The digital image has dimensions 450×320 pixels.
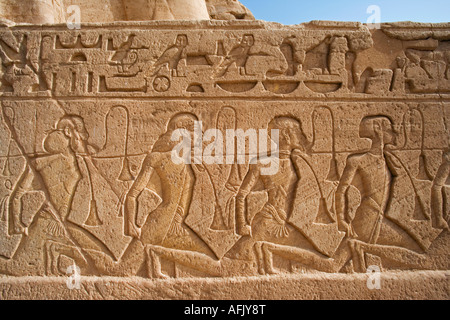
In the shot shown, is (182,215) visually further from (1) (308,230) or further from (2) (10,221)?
(2) (10,221)

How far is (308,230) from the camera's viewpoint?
9.36ft

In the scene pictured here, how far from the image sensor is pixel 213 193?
287 centimetres

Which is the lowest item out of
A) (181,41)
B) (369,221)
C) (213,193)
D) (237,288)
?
(237,288)

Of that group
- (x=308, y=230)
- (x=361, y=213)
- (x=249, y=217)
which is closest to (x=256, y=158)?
(x=249, y=217)

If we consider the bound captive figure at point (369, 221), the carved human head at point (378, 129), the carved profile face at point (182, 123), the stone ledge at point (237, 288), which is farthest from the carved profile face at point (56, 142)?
the carved human head at point (378, 129)

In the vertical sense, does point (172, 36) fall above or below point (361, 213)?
above

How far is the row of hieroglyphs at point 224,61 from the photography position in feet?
9.63

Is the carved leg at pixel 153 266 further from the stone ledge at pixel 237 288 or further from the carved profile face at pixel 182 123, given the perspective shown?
the carved profile face at pixel 182 123

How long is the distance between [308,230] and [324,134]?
0.83m

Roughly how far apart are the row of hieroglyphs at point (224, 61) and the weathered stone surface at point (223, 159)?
0.01 meters

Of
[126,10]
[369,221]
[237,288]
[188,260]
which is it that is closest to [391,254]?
[369,221]

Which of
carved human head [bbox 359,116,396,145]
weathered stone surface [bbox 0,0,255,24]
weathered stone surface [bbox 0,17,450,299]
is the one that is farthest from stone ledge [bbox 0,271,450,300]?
weathered stone surface [bbox 0,0,255,24]

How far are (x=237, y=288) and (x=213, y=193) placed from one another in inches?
31.0

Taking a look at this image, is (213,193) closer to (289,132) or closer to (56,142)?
(289,132)
